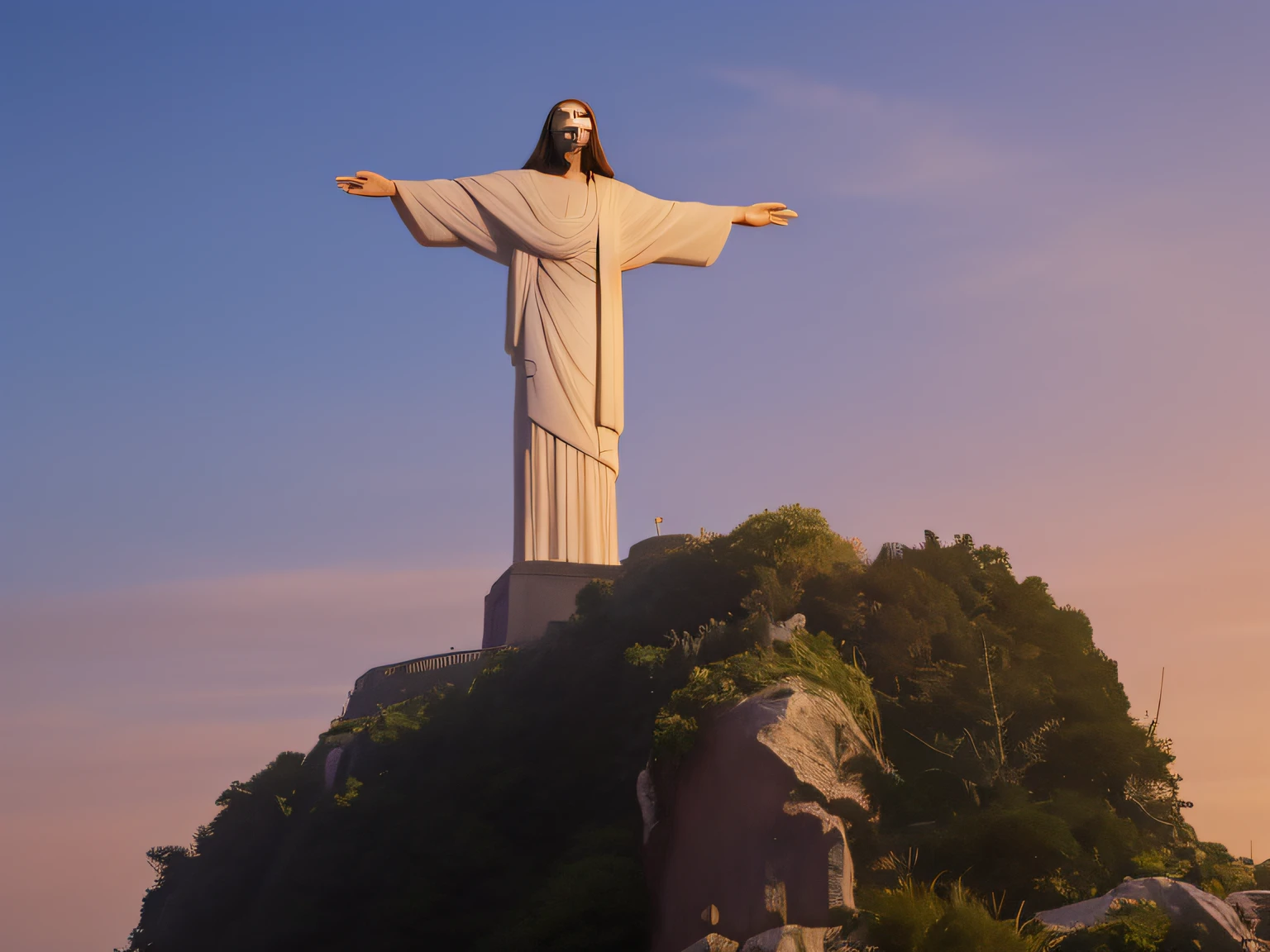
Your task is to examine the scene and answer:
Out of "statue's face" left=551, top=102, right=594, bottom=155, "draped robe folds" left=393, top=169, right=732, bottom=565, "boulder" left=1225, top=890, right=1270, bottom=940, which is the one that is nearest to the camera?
"boulder" left=1225, top=890, right=1270, bottom=940

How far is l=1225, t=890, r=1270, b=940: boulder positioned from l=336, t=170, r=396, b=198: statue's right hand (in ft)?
61.9

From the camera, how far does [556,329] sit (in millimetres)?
27781

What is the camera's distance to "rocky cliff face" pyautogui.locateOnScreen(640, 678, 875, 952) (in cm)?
1662

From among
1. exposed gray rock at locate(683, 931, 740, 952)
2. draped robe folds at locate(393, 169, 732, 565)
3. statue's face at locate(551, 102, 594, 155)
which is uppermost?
statue's face at locate(551, 102, 594, 155)

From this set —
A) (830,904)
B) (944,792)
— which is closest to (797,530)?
(944,792)

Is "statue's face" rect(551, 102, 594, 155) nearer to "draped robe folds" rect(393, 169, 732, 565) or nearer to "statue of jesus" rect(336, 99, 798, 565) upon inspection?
"statue of jesus" rect(336, 99, 798, 565)

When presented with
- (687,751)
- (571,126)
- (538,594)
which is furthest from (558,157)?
(687,751)

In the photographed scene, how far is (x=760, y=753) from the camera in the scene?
56.9 feet

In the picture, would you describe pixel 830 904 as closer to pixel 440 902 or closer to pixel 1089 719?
pixel 1089 719

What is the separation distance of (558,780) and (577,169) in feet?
41.8

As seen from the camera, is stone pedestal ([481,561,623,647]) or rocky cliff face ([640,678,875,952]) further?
stone pedestal ([481,561,623,647])

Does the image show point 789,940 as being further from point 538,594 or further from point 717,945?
point 538,594

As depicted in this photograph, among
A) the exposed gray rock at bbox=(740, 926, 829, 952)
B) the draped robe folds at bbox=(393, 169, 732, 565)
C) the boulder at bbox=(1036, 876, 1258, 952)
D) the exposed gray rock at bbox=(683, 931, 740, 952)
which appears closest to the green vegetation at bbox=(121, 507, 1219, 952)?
the boulder at bbox=(1036, 876, 1258, 952)

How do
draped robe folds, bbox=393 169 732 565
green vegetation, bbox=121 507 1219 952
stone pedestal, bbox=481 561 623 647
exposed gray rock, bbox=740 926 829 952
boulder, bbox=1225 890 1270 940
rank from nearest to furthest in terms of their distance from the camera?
exposed gray rock, bbox=740 926 829 952 → boulder, bbox=1225 890 1270 940 → green vegetation, bbox=121 507 1219 952 → stone pedestal, bbox=481 561 623 647 → draped robe folds, bbox=393 169 732 565
